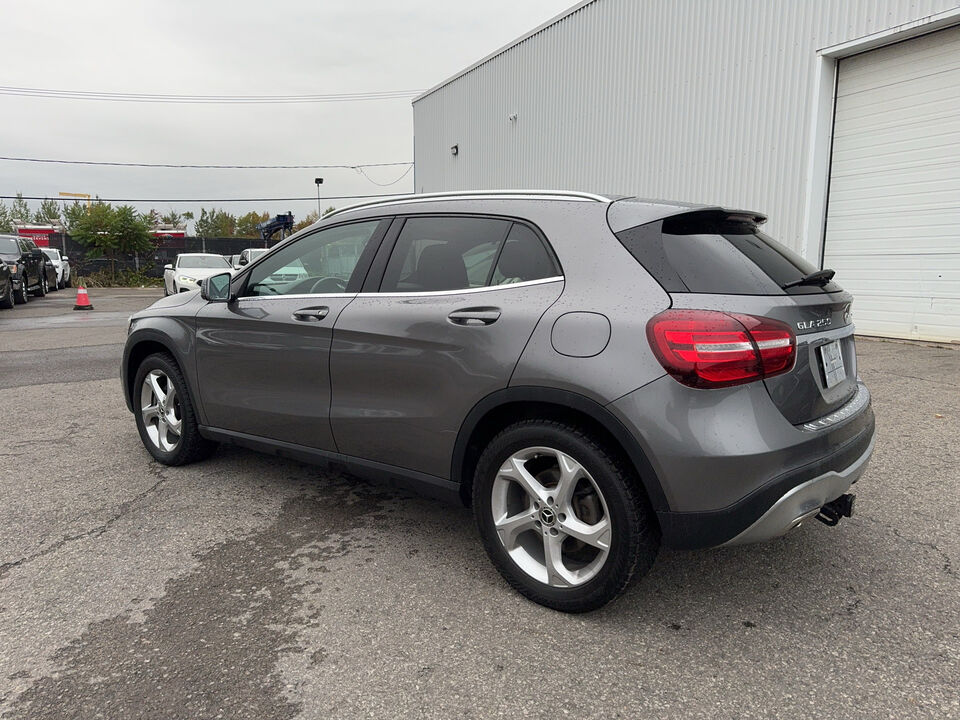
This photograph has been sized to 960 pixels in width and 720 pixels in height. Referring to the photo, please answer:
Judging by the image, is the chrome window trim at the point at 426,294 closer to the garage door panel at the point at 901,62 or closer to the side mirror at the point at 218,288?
the side mirror at the point at 218,288

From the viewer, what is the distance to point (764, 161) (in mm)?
11344

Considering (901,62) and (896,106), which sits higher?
(901,62)

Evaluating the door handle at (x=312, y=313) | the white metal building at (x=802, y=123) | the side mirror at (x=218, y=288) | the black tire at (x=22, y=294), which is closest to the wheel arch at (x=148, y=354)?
the side mirror at (x=218, y=288)

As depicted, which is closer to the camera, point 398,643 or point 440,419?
point 398,643

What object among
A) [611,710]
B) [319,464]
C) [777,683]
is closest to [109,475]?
[319,464]

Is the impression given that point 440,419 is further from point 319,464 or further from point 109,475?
point 109,475

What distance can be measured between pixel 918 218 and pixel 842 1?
10.7ft

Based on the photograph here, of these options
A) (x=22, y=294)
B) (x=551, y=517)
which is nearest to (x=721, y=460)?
(x=551, y=517)

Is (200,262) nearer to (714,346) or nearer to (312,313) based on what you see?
(312,313)

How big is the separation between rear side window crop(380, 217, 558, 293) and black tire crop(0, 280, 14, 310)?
684 inches

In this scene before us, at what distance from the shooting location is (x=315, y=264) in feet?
12.4

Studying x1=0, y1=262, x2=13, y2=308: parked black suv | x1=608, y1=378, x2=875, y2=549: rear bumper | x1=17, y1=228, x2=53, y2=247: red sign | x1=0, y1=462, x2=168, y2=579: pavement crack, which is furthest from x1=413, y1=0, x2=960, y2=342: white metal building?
x1=17, y1=228, x2=53, y2=247: red sign

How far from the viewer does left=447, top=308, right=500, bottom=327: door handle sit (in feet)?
9.25

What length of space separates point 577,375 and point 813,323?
3.04ft
